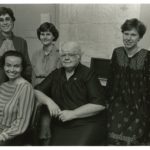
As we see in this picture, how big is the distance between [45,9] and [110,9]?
331 millimetres

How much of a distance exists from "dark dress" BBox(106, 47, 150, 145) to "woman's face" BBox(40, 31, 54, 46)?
35cm

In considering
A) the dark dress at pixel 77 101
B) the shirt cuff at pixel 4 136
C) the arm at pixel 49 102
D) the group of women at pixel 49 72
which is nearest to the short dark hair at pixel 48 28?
the group of women at pixel 49 72


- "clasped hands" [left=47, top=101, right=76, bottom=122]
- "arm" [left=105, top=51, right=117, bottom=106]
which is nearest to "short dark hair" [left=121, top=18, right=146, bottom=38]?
"arm" [left=105, top=51, right=117, bottom=106]

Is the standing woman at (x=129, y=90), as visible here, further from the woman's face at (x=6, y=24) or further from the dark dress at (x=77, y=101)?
the woman's face at (x=6, y=24)

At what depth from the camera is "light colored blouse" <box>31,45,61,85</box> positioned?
1646mm

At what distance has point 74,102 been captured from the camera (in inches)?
59.8

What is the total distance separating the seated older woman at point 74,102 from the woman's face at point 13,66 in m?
0.16

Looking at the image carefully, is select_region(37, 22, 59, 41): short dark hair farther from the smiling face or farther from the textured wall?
the smiling face

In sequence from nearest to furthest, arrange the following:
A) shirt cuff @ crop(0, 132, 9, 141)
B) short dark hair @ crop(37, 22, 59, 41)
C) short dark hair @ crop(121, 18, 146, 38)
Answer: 1. shirt cuff @ crop(0, 132, 9, 141)
2. short dark hair @ crop(121, 18, 146, 38)
3. short dark hair @ crop(37, 22, 59, 41)

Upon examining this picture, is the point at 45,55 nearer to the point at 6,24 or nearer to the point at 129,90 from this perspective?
the point at 6,24

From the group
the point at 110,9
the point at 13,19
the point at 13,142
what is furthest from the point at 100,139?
the point at 13,19

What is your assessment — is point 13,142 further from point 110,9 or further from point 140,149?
point 110,9

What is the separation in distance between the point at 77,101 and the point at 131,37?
1.38 ft

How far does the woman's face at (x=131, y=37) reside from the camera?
59.7 inches
